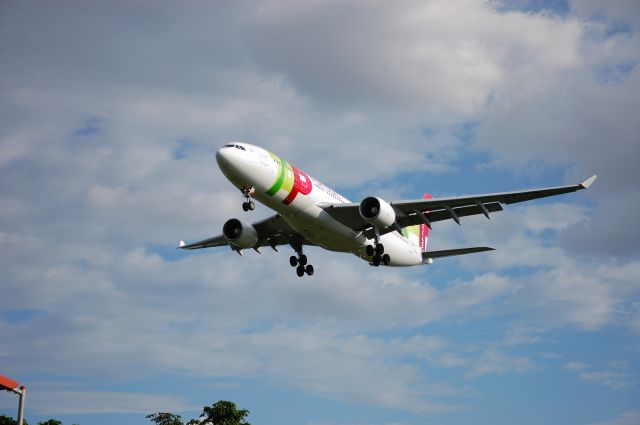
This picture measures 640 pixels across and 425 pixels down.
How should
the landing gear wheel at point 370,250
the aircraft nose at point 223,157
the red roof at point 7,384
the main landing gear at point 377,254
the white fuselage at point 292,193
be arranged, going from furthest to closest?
the landing gear wheel at point 370,250 → the main landing gear at point 377,254 → the white fuselage at point 292,193 → the aircraft nose at point 223,157 → the red roof at point 7,384

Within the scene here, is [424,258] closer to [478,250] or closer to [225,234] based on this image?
[478,250]

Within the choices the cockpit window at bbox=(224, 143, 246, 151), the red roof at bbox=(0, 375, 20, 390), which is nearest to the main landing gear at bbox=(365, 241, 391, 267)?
the cockpit window at bbox=(224, 143, 246, 151)

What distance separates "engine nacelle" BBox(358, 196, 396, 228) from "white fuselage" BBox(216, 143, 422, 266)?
1.79m

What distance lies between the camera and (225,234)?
141ft

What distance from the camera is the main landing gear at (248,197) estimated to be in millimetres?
35156

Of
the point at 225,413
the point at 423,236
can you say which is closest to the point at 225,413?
the point at 225,413

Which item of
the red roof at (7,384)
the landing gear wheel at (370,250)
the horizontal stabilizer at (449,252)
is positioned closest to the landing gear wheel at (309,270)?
the landing gear wheel at (370,250)

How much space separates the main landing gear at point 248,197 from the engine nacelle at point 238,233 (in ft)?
24.2

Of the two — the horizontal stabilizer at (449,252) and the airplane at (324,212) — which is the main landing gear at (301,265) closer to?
the airplane at (324,212)

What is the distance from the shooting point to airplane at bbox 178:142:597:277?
116 ft

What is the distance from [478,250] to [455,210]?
13.3 ft

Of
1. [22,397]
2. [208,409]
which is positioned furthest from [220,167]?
[208,409]

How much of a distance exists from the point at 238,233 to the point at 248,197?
7625 millimetres

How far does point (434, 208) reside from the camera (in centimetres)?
3931
